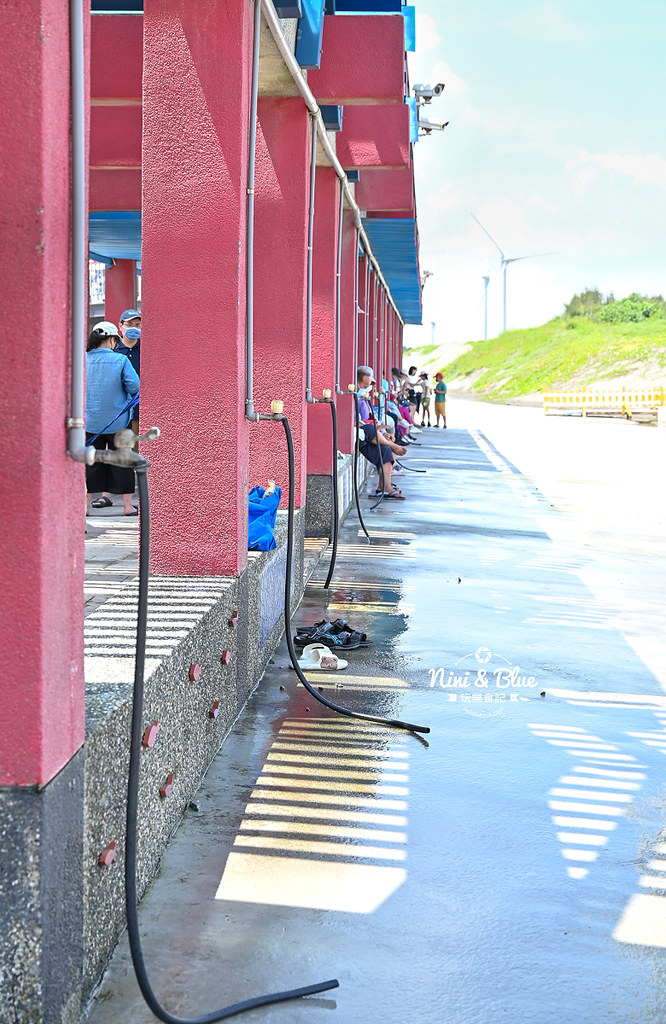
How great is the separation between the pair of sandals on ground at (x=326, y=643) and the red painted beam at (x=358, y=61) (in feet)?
11.2

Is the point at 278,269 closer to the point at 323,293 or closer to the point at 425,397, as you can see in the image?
the point at 323,293

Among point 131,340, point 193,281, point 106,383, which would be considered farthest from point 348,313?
point 193,281

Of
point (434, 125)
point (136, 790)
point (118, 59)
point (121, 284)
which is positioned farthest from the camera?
point (121, 284)

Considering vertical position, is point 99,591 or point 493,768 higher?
point 99,591

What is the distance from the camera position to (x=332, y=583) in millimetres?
8367

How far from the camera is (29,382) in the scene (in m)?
2.33

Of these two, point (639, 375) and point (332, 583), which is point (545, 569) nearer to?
point (332, 583)

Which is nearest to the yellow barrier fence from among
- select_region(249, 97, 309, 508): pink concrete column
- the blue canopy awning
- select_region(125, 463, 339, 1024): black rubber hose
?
the blue canopy awning

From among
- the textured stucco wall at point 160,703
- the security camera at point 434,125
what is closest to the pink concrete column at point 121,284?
the security camera at point 434,125

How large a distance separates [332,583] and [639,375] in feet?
209

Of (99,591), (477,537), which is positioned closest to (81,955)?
(99,591)

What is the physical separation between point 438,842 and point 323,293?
7.19 m

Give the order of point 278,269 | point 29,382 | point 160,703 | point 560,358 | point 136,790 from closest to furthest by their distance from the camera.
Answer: point 29,382
point 136,790
point 160,703
point 278,269
point 560,358

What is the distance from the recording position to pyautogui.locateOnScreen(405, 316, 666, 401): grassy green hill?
7294 centimetres
